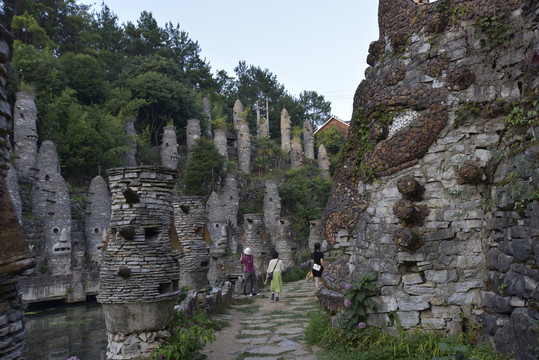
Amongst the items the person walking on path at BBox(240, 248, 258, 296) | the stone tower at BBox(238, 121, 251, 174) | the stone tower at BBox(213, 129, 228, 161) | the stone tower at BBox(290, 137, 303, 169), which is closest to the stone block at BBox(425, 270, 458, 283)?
the person walking on path at BBox(240, 248, 258, 296)

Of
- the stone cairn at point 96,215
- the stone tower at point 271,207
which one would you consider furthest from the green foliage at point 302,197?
the stone cairn at point 96,215

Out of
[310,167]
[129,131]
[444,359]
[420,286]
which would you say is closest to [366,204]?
[420,286]

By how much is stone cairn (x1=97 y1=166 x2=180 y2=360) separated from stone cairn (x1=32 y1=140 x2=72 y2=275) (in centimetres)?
1528

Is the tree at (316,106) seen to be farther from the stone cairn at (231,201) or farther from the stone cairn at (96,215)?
the stone cairn at (96,215)

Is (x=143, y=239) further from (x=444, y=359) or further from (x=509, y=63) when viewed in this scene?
(x=509, y=63)

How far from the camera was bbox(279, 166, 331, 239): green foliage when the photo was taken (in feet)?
107

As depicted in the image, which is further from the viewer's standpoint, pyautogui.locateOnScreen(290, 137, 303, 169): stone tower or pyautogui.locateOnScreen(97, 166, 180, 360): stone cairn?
pyautogui.locateOnScreen(290, 137, 303, 169): stone tower

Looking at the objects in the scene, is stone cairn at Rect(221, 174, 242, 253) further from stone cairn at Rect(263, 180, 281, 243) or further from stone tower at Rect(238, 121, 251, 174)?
stone tower at Rect(238, 121, 251, 174)

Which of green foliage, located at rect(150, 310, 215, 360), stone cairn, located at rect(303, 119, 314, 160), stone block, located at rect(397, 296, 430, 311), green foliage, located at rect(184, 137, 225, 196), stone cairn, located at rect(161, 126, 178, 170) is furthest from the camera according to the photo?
stone cairn, located at rect(303, 119, 314, 160)

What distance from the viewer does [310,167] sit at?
41.5 meters

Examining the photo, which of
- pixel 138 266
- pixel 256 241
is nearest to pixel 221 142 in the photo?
pixel 256 241

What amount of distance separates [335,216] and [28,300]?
13.5m

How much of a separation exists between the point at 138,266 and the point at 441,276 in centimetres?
448

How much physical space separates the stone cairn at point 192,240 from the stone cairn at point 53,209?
38.5 feet
